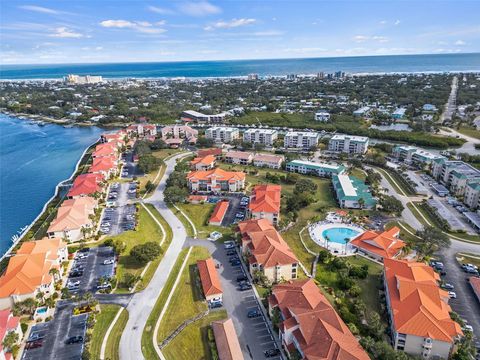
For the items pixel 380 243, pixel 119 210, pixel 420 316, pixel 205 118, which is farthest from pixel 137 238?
pixel 205 118

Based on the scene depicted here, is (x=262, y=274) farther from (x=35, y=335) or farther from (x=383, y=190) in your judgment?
(x=383, y=190)

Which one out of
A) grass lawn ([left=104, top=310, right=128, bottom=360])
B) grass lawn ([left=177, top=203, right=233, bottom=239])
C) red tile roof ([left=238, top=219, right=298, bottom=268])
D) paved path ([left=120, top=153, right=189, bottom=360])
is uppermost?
red tile roof ([left=238, top=219, right=298, bottom=268])

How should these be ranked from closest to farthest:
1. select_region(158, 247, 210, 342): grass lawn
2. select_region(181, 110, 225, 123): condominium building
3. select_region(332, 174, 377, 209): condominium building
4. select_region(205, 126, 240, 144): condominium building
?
select_region(158, 247, 210, 342): grass lawn
select_region(332, 174, 377, 209): condominium building
select_region(205, 126, 240, 144): condominium building
select_region(181, 110, 225, 123): condominium building

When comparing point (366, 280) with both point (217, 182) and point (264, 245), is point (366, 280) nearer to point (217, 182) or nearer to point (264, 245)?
point (264, 245)

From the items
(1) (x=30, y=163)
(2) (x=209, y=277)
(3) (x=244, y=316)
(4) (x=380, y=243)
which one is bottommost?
(1) (x=30, y=163)

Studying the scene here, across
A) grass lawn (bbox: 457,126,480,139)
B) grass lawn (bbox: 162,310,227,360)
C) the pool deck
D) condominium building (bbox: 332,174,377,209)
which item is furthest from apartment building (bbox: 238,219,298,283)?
grass lawn (bbox: 457,126,480,139)

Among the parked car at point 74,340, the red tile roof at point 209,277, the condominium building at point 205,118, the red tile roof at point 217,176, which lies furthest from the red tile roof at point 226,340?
the condominium building at point 205,118

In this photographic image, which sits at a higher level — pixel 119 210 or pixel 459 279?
pixel 119 210

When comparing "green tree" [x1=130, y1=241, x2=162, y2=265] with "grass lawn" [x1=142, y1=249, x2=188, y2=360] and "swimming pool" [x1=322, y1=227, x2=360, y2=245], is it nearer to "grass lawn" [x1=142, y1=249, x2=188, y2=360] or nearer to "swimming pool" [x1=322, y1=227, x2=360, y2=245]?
"grass lawn" [x1=142, y1=249, x2=188, y2=360]
